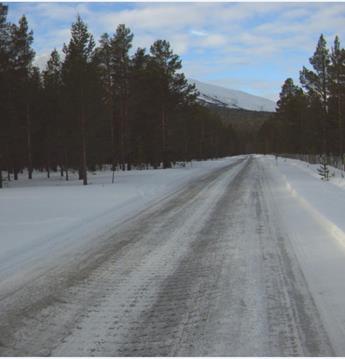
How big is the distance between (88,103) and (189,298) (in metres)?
23.0

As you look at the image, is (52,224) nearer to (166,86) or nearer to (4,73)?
(4,73)

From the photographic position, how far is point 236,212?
42.3 feet

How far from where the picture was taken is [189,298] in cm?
564

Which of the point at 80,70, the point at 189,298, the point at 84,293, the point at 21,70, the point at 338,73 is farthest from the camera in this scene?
the point at 338,73

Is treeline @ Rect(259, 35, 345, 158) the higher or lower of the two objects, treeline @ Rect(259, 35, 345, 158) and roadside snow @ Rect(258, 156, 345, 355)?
the higher

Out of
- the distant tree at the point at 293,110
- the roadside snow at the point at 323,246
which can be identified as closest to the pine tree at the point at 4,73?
the roadside snow at the point at 323,246

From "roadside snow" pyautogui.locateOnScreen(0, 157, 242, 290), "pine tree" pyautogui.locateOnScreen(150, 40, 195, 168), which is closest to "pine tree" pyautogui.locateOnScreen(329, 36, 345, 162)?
"pine tree" pyautogui.locateOnScreen(150, 40, 195, 168)

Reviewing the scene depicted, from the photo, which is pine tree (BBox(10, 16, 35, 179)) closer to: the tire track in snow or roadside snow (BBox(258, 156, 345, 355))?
roadside snow (BBox(258, 156, 345, 355))

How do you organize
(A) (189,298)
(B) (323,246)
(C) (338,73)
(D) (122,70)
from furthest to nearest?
(C) (338,73) < (D) (122,70) < (B) (323,246) < (A) (189,298)

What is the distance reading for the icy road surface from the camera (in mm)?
4281

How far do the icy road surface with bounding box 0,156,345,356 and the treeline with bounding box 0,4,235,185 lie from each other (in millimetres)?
19228

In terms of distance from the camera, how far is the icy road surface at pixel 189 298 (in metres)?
4.28

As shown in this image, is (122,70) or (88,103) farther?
(122,70)

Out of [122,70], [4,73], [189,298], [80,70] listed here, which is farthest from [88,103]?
[189,298]
